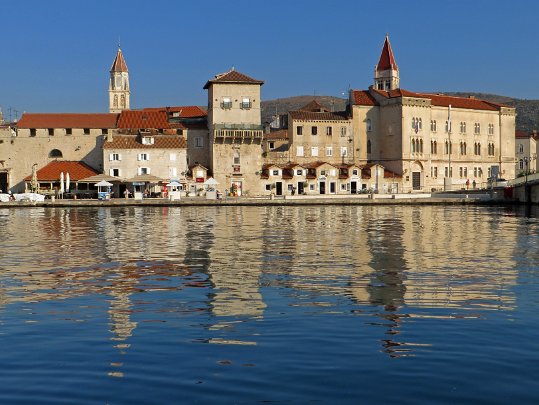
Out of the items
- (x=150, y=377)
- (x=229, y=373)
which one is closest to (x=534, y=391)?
(x=229, y=373)

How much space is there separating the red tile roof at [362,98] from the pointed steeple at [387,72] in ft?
72.6

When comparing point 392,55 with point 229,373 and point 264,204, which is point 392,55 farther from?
point 229,373

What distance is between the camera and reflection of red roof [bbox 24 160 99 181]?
3087 inches

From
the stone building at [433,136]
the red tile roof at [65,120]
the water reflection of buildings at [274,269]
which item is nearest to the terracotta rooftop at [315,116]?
the stone building at [433,136]

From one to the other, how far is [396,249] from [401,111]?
63.6 meters

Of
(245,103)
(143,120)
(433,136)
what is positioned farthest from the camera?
(433,136)

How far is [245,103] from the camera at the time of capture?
278 feet

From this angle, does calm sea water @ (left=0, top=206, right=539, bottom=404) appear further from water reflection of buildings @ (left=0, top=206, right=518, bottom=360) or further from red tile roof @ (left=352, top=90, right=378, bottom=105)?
red tile roof @ (left=352, top=90, right=378, bottom=105)

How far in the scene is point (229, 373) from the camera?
1005 cm

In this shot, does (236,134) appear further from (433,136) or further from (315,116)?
(433,136)

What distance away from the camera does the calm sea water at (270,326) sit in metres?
9.47

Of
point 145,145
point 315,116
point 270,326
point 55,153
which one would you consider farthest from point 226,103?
point 270,326

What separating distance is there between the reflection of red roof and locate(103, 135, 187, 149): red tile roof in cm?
343

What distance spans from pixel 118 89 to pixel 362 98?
4353 centimetres
